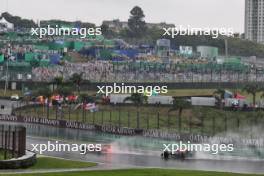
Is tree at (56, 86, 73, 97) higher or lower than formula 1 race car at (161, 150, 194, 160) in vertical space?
higher

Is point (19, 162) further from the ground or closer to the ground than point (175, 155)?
further from the ground

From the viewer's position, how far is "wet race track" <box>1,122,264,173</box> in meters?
47.8

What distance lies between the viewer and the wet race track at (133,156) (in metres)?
47.8

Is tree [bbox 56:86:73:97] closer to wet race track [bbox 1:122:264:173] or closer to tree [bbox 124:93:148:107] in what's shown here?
tree [bbox 124:93:148:107]

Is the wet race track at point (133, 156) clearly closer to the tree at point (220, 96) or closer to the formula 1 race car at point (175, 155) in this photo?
the formula 1 race car at point (175, 155)

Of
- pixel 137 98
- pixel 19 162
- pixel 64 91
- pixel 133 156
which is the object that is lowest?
pixel 133 156

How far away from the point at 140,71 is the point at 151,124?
53859mm

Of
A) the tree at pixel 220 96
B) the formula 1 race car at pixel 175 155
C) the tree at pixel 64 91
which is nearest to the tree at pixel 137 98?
the tree at pixel 220 96

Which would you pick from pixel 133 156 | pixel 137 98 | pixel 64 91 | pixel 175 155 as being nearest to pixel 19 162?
pixel 133 156

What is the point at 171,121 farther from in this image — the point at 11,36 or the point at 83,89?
the point at 11,36

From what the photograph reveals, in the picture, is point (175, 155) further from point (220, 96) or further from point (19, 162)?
point (220, 96)

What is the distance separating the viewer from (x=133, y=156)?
5444 cm

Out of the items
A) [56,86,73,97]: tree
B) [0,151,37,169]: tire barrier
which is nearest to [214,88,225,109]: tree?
[56,86,73,97]: tree

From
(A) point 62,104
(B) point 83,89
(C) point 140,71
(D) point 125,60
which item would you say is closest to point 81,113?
(A) point 62,104
